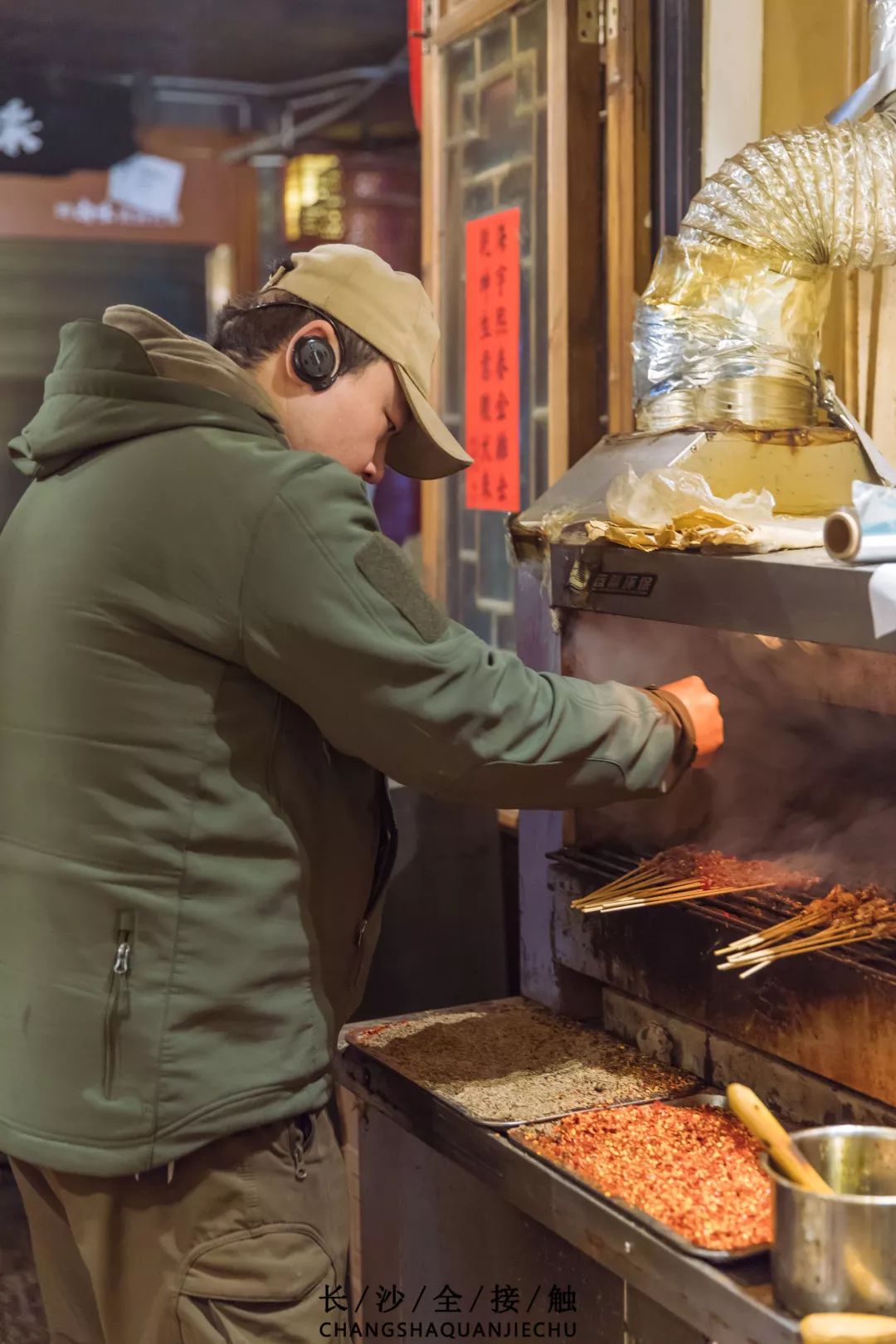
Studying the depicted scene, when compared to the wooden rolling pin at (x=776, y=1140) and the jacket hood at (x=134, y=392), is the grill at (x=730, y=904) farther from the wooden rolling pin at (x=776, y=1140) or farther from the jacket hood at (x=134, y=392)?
the jacket hood at (x=134, y=392)

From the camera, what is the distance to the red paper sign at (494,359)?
3666mm

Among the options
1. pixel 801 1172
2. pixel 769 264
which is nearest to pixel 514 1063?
pixel 801 1172

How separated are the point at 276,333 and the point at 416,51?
2.52 metres

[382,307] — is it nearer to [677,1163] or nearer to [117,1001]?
[117,1001]

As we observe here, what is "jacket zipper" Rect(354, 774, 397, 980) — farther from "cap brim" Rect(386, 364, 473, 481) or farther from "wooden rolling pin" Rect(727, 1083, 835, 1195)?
"wooden rolling pin" Rect(727, 1083, 835, 1195)

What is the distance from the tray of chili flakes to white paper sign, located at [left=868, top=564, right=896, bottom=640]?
761 millimetres

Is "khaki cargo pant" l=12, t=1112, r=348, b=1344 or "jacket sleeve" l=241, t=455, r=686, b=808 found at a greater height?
"jacket sleeve" l=241, t=455, r=686, b=808

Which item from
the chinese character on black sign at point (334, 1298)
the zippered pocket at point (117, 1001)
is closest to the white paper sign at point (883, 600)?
the zippered pocket at point (117, 1001)

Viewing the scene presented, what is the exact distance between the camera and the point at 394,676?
1790 millimetres

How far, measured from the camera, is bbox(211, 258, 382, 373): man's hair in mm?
2057

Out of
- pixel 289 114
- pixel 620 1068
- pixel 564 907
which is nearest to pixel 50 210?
pixel 289 114

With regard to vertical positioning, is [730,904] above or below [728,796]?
below

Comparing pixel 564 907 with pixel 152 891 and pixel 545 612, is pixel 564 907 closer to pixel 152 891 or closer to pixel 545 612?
pixel 545 612

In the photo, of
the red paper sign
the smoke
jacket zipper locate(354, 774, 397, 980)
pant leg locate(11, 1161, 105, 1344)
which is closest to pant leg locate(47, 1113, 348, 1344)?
pant leg locate(11, 1161, 105, 1344)
